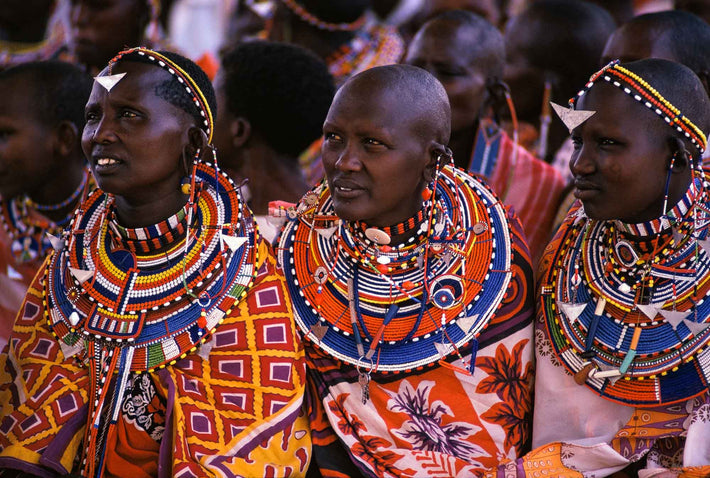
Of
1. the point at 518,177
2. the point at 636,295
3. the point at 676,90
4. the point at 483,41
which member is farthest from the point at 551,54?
the point at 636,295

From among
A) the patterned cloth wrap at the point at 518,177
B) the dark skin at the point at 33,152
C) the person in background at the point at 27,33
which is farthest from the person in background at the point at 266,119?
the person in background at the point at 27,33

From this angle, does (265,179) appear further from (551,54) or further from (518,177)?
(551,54)

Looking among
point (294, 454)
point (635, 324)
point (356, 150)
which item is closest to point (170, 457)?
point (294, 454)

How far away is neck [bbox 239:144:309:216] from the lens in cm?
386

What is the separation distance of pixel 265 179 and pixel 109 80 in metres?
1.18

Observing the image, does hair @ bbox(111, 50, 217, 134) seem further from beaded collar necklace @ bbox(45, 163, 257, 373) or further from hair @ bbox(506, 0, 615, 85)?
hair @ bbox(506, 0, 615, 85)

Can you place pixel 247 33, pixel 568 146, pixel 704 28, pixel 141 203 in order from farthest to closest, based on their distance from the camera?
pixel 247 33 < pixel 568 146 < pixel 704 28 < pixel 141 203

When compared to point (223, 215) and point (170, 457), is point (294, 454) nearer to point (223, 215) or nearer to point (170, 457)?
point (170, 457)

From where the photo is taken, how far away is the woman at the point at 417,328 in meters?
2.88

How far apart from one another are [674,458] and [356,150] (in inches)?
53.9

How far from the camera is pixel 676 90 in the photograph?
2682 millimetres

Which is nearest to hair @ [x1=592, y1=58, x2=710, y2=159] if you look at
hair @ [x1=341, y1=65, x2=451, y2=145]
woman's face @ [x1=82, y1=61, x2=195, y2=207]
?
hair @ [x1=341, y1=65, x2=451, y2=145]

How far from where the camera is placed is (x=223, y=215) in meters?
2.96

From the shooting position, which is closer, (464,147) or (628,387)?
(628,387)
